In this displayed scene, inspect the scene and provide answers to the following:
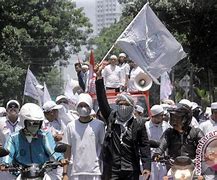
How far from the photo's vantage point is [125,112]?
1005 cm

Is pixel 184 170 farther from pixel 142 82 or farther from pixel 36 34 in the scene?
pixel 36 34

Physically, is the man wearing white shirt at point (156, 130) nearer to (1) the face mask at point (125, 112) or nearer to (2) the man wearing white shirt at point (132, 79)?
(1) the face mask at point (125, 112)

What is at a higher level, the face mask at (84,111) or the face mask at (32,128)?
the face mask at (84,111)

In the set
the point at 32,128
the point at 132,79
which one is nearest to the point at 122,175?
the point at 32,128

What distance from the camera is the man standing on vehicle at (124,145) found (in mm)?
9984

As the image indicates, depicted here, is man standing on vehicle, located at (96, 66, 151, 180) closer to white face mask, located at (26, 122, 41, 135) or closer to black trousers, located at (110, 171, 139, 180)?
black trousers, located at (110, 171, 139, 180)

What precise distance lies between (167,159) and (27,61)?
4054cm

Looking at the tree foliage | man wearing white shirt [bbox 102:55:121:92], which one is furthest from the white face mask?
the tree foliage

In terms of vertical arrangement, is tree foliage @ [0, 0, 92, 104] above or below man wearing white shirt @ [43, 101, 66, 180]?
above

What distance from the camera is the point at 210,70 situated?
115 ft

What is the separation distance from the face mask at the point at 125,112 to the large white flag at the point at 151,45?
401cm

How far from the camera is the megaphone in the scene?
1819 cm

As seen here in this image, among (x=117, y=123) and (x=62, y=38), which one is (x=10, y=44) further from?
(x=117, y=123)

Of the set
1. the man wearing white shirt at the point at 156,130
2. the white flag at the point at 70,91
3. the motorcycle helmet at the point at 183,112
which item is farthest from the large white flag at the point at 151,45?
the motorcycle helmet at the point at 183,112
